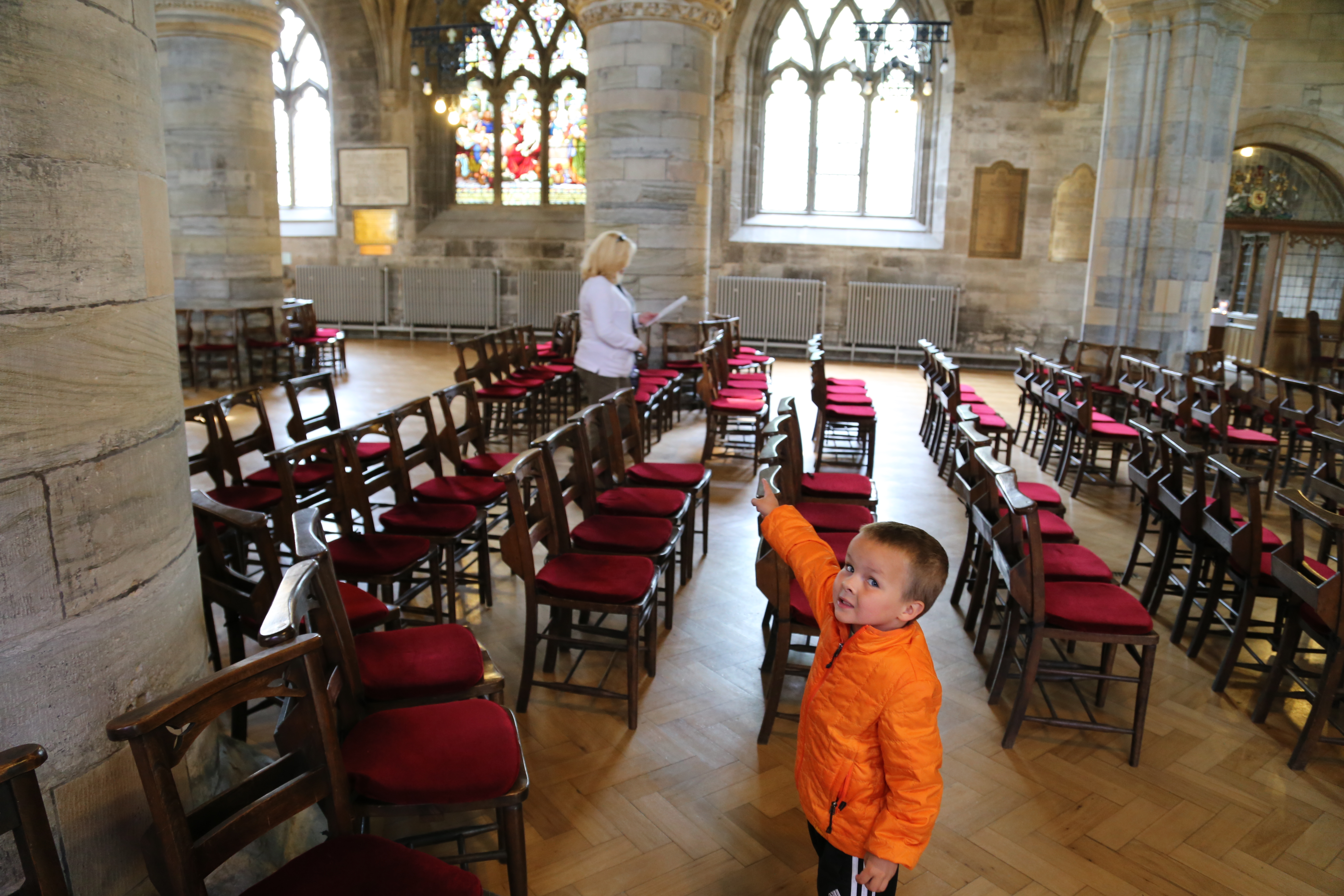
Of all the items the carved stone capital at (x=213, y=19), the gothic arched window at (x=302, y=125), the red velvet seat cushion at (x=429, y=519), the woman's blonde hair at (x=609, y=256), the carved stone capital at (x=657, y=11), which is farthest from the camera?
the gothic arched window at (x=302, y=125)

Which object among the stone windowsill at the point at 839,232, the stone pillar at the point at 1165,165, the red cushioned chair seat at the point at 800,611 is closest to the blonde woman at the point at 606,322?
the red cushioned chair seat at the point at 800,611

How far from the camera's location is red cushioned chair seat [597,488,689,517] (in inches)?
156

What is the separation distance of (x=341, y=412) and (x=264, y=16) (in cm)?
439

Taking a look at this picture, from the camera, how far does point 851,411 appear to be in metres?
6.77

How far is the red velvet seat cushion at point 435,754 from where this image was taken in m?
1.97

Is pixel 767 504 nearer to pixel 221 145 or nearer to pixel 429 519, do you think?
pixel 429 519

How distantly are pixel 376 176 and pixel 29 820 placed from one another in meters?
15.1

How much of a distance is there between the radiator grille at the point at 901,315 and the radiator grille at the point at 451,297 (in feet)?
18.7

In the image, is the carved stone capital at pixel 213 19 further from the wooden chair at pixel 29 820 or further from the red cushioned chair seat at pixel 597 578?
the wooden chair at pixel 29 820

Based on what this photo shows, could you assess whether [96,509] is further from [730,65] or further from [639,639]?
[730,65]

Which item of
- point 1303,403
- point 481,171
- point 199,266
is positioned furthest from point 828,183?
point 199,266

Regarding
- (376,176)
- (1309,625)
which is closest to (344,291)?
(376,176)

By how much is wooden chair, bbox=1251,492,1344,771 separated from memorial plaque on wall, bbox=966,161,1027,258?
10.7 metres

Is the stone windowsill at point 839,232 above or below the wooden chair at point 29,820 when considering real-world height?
above
